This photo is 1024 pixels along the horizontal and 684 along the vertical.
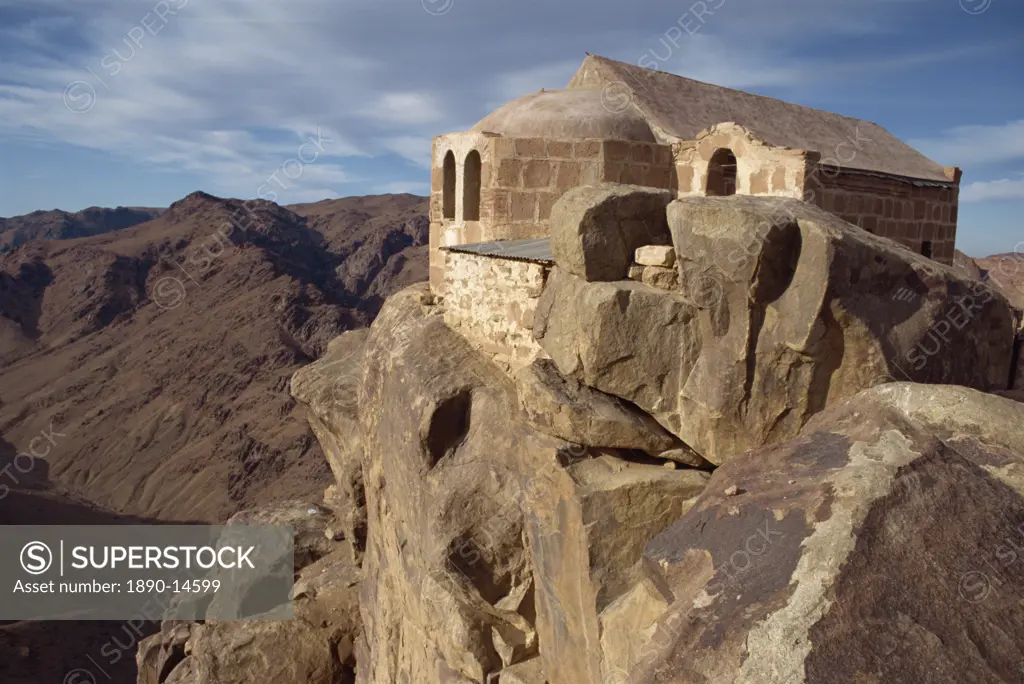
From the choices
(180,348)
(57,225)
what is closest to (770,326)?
(180,348)

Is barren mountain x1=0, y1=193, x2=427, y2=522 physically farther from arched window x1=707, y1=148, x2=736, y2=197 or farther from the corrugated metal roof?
the corrugated metal roof

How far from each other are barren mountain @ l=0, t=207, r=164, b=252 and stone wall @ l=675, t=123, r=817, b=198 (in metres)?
79.0

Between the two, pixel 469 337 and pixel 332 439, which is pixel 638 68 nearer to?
pixel 469 337

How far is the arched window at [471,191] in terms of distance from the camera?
8.76 meters

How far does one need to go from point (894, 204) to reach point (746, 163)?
2870 mm

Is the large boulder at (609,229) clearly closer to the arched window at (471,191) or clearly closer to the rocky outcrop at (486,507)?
the rocky outcrop at (486,507)

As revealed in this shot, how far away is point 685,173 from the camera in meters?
9.05

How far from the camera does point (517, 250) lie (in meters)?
6.58

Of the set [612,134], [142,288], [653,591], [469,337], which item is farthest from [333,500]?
[142,288]

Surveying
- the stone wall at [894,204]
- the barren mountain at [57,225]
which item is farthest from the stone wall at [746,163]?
the barren mountain at [57,225]

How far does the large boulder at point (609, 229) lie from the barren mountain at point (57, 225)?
81411 mm

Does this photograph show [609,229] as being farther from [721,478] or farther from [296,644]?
[296,644]

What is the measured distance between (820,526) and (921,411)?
115 cm

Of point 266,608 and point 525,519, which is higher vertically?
point 525,519
